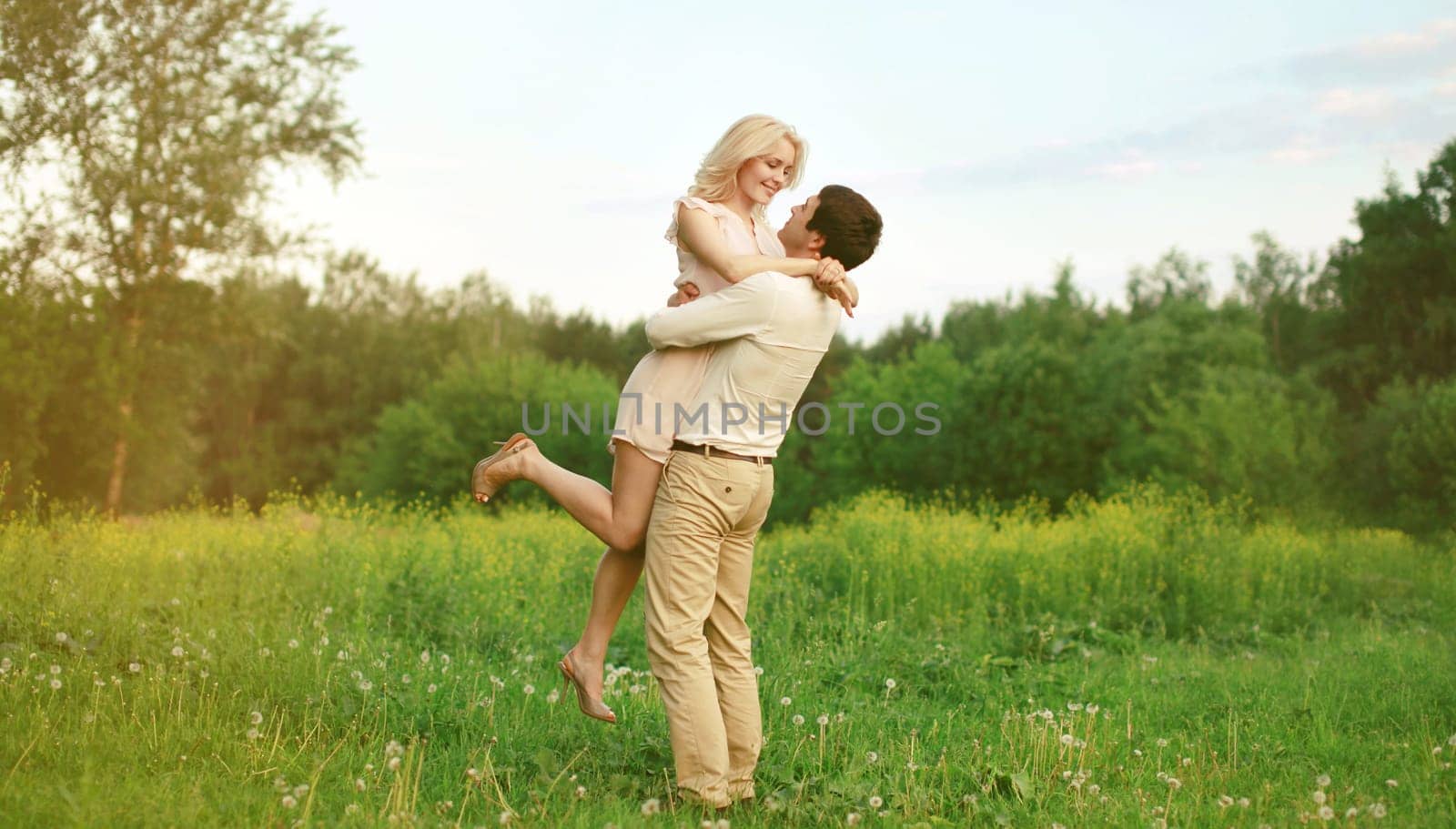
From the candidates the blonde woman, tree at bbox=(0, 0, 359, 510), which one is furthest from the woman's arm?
tree at bbox=(0, 0, 359, 510)

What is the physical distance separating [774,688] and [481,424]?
3661cm

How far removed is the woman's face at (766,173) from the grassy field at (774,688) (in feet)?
7.14

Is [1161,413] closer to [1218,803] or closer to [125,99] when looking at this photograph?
[125,99]

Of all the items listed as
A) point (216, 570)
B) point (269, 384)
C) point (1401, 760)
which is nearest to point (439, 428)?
point (269, 384)

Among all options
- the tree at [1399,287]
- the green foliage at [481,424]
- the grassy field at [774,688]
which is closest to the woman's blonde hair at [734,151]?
the grassy field at [774,688]

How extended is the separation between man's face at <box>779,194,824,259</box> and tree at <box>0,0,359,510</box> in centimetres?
2116

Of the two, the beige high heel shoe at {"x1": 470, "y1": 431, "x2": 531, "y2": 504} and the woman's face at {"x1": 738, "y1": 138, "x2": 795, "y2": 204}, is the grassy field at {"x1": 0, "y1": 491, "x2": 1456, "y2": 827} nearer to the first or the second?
the beige high heel shoe at {"x1": 470, "y1": 431, "x2": 531, "y2": 504}

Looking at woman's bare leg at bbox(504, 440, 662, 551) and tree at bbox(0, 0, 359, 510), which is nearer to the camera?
woman's bare leg at bbox(504, 440, 662, 551)

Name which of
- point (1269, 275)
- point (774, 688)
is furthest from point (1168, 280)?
point (774, 688)

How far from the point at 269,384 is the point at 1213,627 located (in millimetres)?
51975

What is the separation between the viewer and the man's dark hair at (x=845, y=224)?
4.16 m

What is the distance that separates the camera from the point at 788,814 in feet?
13.4

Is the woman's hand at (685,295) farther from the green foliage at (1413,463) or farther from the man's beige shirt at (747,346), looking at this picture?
the green foliage at (1413,463)

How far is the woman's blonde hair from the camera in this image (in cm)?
418
